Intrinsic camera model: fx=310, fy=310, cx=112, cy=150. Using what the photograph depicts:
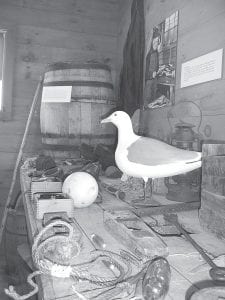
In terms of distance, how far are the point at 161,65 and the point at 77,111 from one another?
1.95 ft

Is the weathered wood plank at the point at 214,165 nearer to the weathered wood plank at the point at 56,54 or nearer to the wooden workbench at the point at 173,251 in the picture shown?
the wooden workbench at the point at 173,251

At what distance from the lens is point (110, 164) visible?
171cm

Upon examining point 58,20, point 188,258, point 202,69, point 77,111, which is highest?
point 58,20

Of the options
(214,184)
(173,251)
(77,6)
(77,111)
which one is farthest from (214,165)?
(77,6)

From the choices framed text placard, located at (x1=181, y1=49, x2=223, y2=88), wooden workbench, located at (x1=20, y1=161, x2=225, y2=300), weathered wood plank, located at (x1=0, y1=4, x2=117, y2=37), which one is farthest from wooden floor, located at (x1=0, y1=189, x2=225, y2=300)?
weathered wood plank, located at (x1=0, y1=4, x2=117, y2=37)

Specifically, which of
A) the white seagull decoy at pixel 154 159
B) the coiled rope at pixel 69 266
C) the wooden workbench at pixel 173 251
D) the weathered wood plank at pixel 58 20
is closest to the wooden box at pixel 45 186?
the wooden workbench at pixel 173 251

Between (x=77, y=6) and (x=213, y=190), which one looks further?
(x=77, y=6)

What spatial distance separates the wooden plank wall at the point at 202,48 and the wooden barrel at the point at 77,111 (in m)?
0.38

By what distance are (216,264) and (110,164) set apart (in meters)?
1.09

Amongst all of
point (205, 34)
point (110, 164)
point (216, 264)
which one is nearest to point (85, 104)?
point (110, 164)

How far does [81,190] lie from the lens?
1.03 m

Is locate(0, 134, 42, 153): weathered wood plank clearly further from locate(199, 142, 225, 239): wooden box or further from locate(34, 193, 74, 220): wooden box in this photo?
locate(199, 142, 225, 239): wooden box

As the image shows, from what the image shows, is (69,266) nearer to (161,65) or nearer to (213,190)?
(213,190)

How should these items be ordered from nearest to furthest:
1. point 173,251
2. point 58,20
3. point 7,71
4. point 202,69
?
point 173,251
point 202,69
point 7,71
point 58,20
